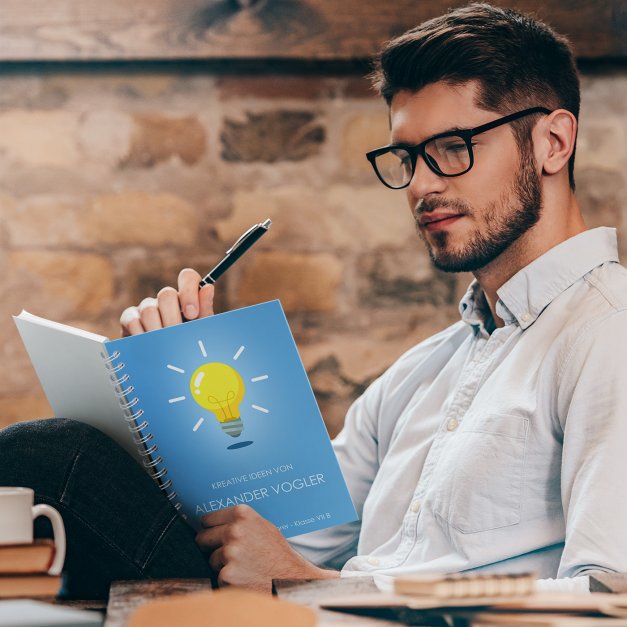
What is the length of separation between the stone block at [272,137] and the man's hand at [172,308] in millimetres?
899

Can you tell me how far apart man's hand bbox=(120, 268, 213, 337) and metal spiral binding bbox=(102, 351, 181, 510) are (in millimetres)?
173

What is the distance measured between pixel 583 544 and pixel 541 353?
27 centimetres

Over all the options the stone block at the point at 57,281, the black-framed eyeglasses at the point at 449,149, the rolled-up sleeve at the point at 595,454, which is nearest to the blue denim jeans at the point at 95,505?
the rolled-up sleeve at the point at 595,454

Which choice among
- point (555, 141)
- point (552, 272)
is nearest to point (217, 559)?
point (552, 272)

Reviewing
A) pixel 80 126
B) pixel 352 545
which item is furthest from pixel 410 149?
pixel 80 126

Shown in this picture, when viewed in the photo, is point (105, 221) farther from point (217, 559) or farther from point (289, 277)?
point (217, 559)

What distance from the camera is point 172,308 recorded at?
48.2 inches

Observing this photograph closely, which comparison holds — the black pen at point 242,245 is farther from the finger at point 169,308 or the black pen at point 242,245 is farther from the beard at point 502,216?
the beard at point 502,216

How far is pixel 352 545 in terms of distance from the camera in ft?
4.79

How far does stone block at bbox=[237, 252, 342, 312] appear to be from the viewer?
6.96 feet

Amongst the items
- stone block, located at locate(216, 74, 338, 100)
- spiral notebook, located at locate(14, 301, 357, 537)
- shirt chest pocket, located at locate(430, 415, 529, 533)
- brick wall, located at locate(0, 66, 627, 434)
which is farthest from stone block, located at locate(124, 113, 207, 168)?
shirt chest pocket, located at locate(430, 415, 529, 533)

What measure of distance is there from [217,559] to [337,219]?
1.16m

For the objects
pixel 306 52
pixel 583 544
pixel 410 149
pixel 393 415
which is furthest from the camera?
pixel 306 52

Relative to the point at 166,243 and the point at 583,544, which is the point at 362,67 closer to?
the point at 166,243
